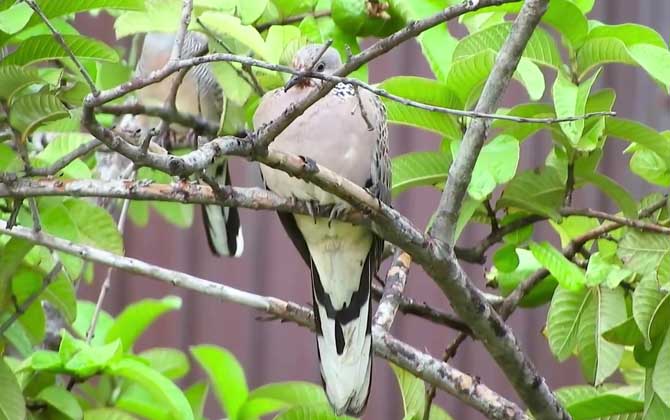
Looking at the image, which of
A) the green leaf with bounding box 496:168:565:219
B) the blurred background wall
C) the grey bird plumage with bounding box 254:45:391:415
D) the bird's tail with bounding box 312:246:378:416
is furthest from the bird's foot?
the blurred background wall

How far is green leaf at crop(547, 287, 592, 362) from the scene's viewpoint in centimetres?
148

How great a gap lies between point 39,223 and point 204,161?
40 centimetres

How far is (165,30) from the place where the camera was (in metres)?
1.42

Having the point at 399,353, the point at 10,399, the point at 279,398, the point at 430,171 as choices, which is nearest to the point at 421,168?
the point at 430,171

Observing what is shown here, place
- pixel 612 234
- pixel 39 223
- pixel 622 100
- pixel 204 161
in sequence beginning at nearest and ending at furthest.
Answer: pixel 204 161
pixel 39 223
pixel 612 234
pixel 622 100

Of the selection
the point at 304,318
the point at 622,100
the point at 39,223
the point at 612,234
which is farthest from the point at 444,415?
the point at 622,100

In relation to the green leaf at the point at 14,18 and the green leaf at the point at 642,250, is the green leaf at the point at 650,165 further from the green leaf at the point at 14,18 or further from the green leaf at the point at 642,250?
the green leaf at the point at 14,18

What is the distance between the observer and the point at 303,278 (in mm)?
2846

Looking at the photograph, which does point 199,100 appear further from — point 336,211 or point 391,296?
point 391,296

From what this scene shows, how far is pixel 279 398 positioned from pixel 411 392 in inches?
7.2

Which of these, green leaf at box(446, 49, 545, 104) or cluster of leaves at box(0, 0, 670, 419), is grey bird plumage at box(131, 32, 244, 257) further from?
green leaf at box(446, 49, 545, 104)

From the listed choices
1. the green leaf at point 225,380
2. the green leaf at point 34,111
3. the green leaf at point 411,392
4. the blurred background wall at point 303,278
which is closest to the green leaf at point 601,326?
the green leaf at point 411,392

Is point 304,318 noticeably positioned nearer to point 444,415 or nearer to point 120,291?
point 444,415

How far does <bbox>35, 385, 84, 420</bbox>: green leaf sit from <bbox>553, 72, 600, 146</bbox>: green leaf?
2.27 ft
